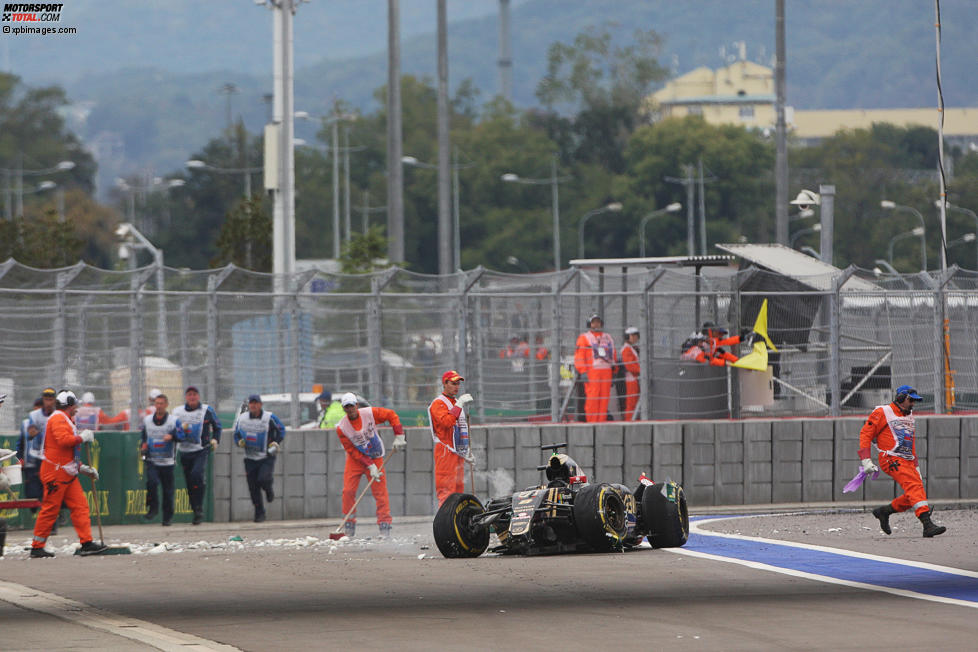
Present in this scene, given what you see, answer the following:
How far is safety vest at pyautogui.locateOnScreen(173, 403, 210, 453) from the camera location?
18938 mm

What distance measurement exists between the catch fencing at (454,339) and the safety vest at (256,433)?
0.63 m

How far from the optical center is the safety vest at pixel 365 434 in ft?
57.2

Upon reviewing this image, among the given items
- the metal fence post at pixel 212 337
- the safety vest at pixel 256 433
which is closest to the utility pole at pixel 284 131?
the metal fence post at pixel 212 337

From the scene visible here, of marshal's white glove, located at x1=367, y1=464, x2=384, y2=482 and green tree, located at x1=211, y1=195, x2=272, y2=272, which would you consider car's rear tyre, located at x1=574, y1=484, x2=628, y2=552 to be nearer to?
marshal's white glove, located at x1=367, y1=464, x2=384, y2=482

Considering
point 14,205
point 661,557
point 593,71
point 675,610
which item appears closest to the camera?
point 675,610

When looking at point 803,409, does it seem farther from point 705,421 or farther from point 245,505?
point 245,505

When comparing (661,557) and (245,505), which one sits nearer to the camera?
(661,557)

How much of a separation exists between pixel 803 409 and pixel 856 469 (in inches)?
53.7

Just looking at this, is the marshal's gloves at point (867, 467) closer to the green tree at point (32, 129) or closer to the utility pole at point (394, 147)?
the utility pole at point (394, 147)

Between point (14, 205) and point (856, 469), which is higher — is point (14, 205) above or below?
above

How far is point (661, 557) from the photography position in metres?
14.4

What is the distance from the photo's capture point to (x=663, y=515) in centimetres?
1495

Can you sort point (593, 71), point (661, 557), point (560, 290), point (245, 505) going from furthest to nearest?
1. point (593, 71)
2. point (560, 290)
3. point (245, 505)
4. point (661, 557)

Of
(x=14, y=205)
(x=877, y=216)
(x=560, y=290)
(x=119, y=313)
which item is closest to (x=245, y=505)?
(x=119, y=313)
